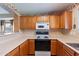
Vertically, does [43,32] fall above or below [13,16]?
below

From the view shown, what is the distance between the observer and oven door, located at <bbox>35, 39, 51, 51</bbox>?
625 cm

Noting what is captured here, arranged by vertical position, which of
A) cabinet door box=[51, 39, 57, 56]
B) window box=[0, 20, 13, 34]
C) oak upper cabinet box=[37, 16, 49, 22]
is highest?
oak upper cabinet box=[37, 16, 49, 22]

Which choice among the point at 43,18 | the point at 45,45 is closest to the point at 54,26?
the point at 43,18

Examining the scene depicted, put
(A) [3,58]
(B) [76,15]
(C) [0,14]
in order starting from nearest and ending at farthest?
(A) [3,58] → (B) [76,15] → (C) [0,14]

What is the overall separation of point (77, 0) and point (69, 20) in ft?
16.4

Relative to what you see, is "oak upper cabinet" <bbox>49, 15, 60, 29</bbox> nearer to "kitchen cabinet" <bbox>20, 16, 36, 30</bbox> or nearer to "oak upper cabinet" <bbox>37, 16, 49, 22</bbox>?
"oak upper cabinet" <bbox>37, 16, 49, 22</bbox>

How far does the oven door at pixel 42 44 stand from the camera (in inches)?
246

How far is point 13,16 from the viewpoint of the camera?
6973 millimetres

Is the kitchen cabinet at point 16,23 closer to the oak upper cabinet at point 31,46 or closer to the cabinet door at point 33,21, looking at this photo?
the cabinet door at point 33,21

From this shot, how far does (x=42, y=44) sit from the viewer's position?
6293mm

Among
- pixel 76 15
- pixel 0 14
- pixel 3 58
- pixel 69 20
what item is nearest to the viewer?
pixel 3 58

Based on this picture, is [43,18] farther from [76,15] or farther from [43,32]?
[76,15]

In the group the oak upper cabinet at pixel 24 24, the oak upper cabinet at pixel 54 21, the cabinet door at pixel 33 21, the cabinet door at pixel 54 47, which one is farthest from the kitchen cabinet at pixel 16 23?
the cabinet door at pixel 54 47

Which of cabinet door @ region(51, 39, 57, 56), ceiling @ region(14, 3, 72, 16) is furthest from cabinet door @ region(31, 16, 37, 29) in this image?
ceiling @ region(14, 3, 72, 16)
